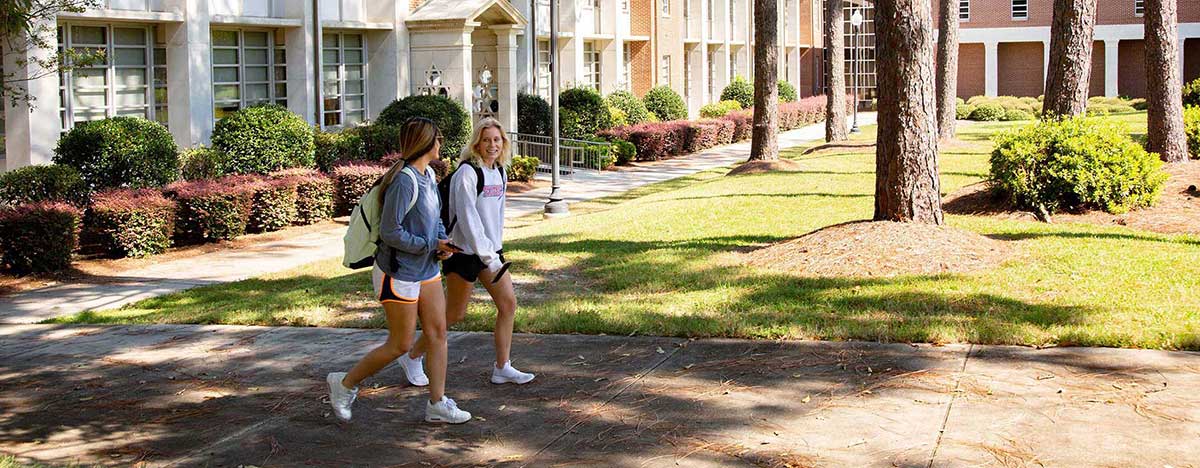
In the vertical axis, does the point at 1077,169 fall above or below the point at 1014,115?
below

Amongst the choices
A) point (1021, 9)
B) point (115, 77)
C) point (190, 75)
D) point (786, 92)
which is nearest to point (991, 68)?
point (1021, 9)

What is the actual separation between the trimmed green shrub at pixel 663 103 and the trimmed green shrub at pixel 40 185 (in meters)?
22.0

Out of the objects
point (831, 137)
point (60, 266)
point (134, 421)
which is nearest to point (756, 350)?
point (134, 421)

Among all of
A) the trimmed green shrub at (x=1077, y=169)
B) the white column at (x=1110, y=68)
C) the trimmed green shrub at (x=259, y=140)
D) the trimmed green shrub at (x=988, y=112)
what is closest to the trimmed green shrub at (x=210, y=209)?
the trimmed green shrub at (x=259, y=140)

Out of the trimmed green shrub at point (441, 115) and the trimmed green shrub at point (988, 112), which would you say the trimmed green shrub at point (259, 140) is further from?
the trimmed green shrub at point (988, 112)

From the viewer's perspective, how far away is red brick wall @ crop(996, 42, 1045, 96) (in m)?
58.9

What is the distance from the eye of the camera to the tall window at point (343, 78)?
22.3m

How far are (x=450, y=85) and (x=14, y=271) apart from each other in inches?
468

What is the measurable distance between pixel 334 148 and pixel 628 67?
18.3m

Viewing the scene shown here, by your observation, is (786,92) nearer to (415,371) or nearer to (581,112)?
(581,112)

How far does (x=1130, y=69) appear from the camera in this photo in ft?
189

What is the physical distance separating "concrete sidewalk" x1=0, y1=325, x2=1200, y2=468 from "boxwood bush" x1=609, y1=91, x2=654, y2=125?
991 inches

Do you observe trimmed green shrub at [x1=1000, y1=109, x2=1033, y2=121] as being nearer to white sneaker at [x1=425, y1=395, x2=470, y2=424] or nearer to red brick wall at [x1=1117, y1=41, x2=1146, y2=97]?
red brick wall at [x1=1117, y1=41, x2=1146, y2=97]

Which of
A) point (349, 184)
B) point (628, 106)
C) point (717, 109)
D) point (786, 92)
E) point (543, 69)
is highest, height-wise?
point (786, 92)
